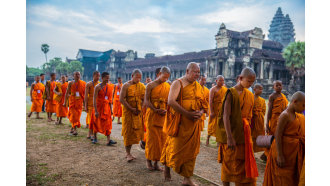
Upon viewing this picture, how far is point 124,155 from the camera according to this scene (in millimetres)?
5324

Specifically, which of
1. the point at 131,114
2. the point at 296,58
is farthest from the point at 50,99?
the point at 296,58

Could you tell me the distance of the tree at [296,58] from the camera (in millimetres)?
25016

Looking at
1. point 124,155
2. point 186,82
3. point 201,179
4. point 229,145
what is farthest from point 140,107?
point 229,145

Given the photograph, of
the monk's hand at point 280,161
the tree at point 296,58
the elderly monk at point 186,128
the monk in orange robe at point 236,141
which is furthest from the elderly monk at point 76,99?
the tree at point 296,58

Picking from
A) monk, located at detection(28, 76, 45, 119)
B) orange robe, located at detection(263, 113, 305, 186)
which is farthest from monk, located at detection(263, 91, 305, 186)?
monk, located at detection(28, 76, 45, 119)

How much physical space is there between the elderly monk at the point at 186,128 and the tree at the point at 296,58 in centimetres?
2503

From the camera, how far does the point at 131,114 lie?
4.92 metres

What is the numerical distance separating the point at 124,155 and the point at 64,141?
2103 mm

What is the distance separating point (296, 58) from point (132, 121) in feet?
86.1

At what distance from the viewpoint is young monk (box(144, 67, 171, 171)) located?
429cm

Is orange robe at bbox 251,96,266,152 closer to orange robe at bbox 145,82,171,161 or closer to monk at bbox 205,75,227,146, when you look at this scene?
monk at bbox 205,75,227,146

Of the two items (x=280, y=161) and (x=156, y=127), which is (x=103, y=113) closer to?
(x=156, y=127)
